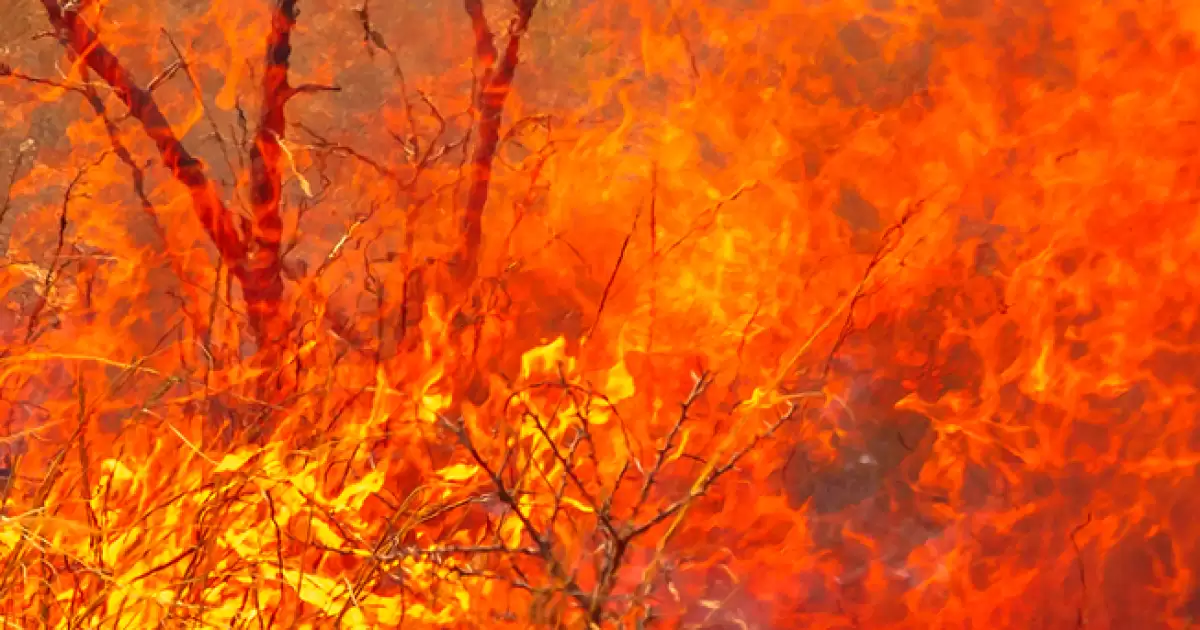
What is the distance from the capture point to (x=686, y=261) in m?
2.17

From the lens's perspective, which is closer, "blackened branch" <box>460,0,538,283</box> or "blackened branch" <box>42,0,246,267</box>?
"blackened branch" <box>42,0,246,267</box>

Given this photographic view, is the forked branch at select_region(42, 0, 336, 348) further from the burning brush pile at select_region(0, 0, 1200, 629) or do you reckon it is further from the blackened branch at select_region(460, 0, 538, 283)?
the blackened branch at select_region(460, 0, 538, 283)

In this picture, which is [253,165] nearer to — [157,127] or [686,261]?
[157,127]

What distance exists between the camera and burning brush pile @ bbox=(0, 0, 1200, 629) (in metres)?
2.06

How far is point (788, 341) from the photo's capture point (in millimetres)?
2189

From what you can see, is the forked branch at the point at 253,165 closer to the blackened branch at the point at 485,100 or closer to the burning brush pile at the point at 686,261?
the burning brush pile at the point at 686,261

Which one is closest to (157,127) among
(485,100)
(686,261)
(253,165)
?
(253,165)

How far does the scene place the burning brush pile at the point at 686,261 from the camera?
2062 mm

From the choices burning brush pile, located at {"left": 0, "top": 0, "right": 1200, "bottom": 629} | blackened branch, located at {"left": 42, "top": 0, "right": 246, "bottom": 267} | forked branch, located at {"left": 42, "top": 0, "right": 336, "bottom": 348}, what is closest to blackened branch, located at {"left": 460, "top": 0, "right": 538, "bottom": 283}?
burning brush pile, located at {"left": 0, "top": 0, "right": 1200, "bottom": 629}

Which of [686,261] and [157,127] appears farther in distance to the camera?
[686,261]

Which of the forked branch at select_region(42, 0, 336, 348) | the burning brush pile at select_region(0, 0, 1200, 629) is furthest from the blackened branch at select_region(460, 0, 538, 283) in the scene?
the forked branch at select_region(42, 0, 336, 348)

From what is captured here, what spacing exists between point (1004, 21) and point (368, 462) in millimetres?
1582

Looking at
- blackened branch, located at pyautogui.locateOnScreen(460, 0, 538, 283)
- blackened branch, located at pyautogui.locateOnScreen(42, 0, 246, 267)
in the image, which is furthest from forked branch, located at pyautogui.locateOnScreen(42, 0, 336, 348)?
blackened branch, located at pyautogui.locateOnScreen(460, 0, 538, 283)

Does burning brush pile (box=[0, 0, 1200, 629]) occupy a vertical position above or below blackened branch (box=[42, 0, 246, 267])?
below
